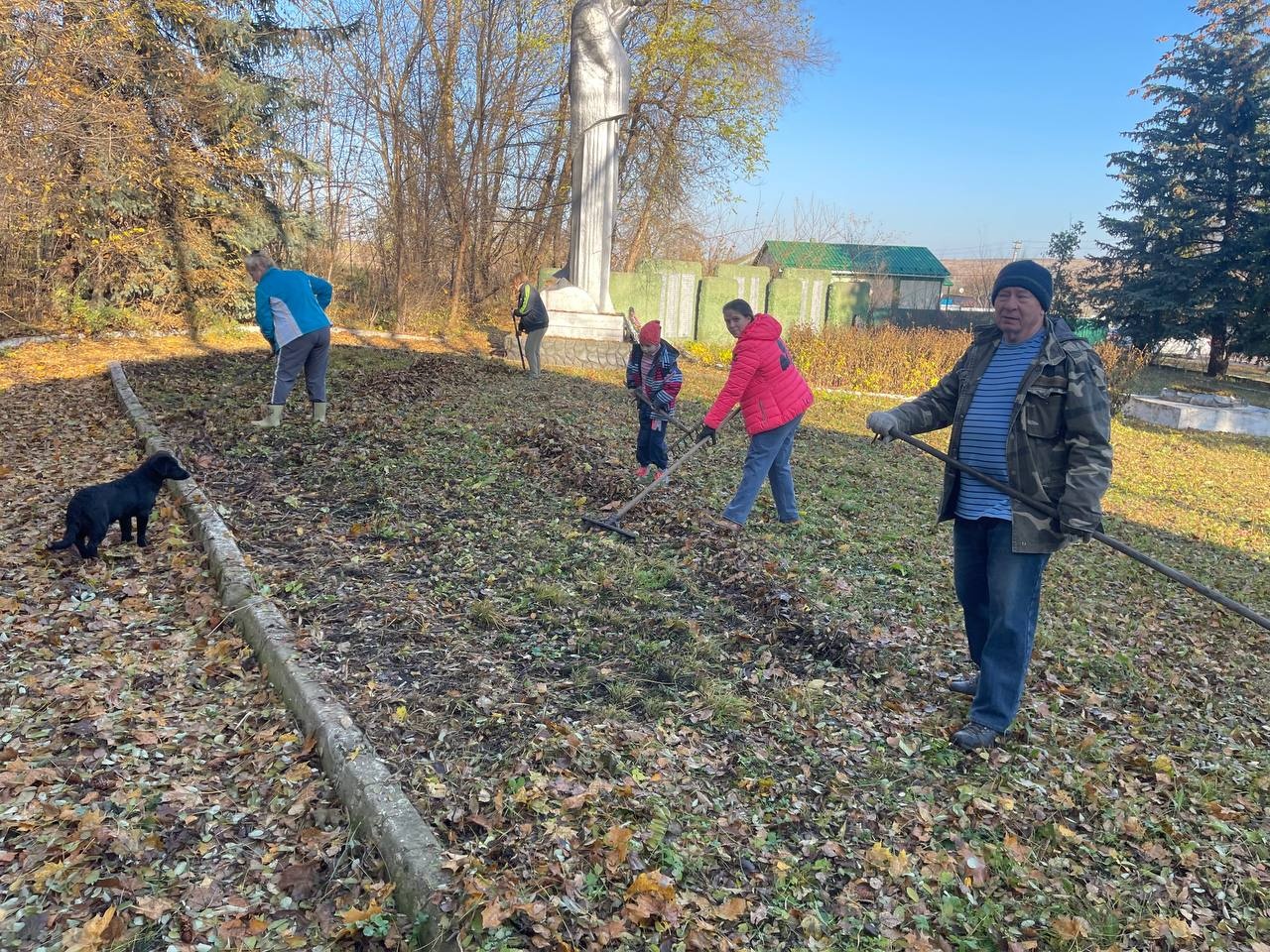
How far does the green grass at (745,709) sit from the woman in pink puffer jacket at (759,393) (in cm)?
58

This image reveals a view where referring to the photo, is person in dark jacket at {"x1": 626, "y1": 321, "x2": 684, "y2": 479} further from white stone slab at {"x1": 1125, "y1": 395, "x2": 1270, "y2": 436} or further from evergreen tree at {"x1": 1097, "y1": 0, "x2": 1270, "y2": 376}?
evergreen tree at {"x1": 1097, "y1": 0, "x2": 1270, "y2": 376}

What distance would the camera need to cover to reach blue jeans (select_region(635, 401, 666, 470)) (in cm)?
687

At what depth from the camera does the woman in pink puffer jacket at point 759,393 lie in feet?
18.7

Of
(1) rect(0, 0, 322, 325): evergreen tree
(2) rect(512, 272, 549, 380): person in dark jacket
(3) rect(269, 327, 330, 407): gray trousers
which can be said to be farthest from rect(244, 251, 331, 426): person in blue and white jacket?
(1) rect(0, 0, 322, 325): evergreen tree

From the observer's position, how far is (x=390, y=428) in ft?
25.7

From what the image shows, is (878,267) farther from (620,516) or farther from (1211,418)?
(620,516)

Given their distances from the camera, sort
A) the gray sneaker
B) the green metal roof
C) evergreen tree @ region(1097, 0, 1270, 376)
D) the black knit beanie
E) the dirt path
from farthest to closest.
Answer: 1. the green metal roof
2. evergreen tree @ region(1097, 0, 1270, 376)
3. the gray sneaker
4. the black knit beanie
5. the dirt path

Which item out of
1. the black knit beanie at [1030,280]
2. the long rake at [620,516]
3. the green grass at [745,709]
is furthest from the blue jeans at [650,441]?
the black knit beanie at [1030,280]

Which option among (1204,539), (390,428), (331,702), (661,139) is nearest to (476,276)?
(661,139)

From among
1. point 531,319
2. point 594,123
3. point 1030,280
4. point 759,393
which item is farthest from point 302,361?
point 594,123

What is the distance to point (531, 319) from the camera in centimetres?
1207

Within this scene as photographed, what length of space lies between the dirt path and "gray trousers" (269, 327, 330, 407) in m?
3.13

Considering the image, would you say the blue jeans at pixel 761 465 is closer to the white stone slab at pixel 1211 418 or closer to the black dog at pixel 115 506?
the black dog at pixel 115 506

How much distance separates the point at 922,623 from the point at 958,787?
164 centimetres
